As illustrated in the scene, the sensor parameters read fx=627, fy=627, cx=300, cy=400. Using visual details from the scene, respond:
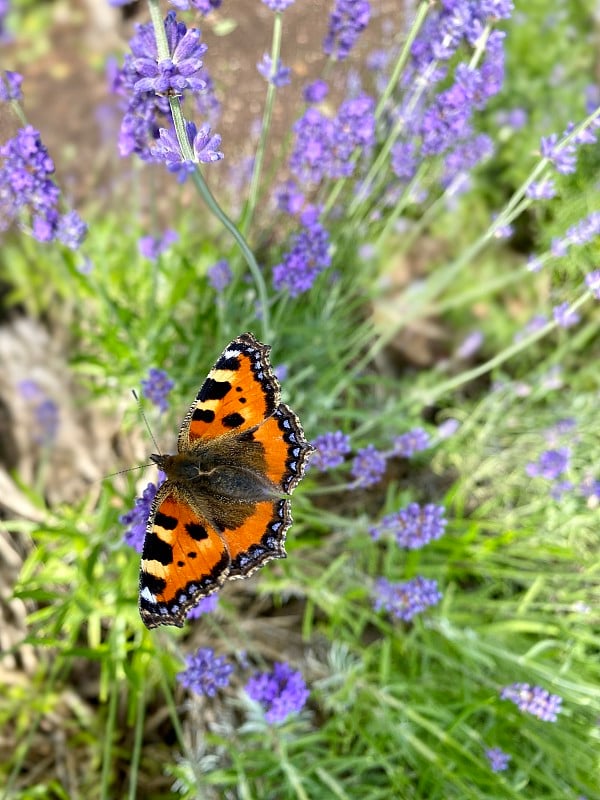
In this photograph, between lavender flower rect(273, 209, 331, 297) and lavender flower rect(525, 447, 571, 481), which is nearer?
lavender flower rect(273, 209, 331, 297)

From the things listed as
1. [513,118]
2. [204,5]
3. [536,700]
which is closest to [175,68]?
[204,5]

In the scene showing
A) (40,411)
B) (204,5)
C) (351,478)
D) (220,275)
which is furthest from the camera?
(40,411)

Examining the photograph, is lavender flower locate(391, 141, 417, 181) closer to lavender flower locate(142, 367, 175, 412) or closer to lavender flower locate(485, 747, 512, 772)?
lavender flower locate(142, 367, 175, 412)

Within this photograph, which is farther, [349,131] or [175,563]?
[349,131]

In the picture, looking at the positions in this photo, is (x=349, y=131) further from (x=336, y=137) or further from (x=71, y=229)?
(x=71, y=229)

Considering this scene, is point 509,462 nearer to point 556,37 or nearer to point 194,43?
point 194,43

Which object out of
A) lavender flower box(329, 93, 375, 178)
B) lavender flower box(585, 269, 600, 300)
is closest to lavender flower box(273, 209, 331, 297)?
lavender flower box(329, 93, 375, 178)

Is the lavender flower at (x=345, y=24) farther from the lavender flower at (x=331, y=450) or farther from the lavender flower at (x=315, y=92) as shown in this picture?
the lavender flower at (x=331, y=450)
